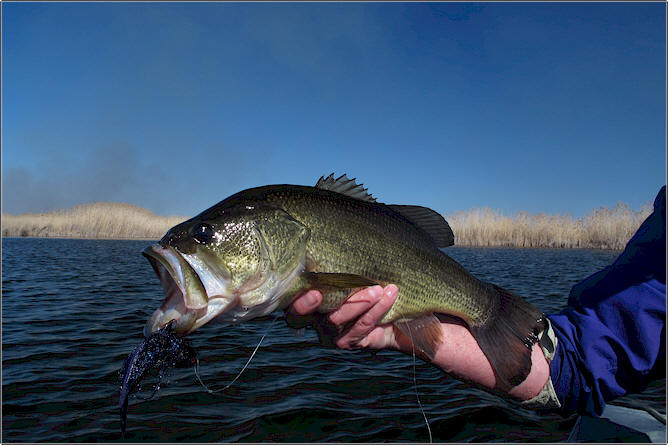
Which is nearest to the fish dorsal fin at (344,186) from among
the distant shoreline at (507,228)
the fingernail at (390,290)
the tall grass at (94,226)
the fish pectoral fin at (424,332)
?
the fingernail at (390,290)

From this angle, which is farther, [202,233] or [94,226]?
[94,226]

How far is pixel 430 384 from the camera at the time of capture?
619cm

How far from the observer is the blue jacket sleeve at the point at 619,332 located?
2.28 meters

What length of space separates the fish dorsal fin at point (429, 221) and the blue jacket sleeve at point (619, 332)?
84 cm

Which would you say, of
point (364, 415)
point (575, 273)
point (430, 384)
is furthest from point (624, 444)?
point (575, 273)

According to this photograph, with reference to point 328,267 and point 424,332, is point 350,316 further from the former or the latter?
point 424,332

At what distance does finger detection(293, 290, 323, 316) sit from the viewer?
233cm

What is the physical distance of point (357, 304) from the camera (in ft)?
7.79

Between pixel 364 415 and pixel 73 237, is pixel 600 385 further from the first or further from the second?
pixel 73 237

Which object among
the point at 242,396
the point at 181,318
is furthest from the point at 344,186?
the point at 242,396

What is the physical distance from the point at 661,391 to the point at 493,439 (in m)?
2.97

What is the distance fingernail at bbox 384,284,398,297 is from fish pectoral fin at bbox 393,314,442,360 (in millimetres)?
255

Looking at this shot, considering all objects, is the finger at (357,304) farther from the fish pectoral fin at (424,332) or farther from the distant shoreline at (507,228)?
the distant shoreline at (507,228)

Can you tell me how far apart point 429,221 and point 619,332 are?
1.18 metres
